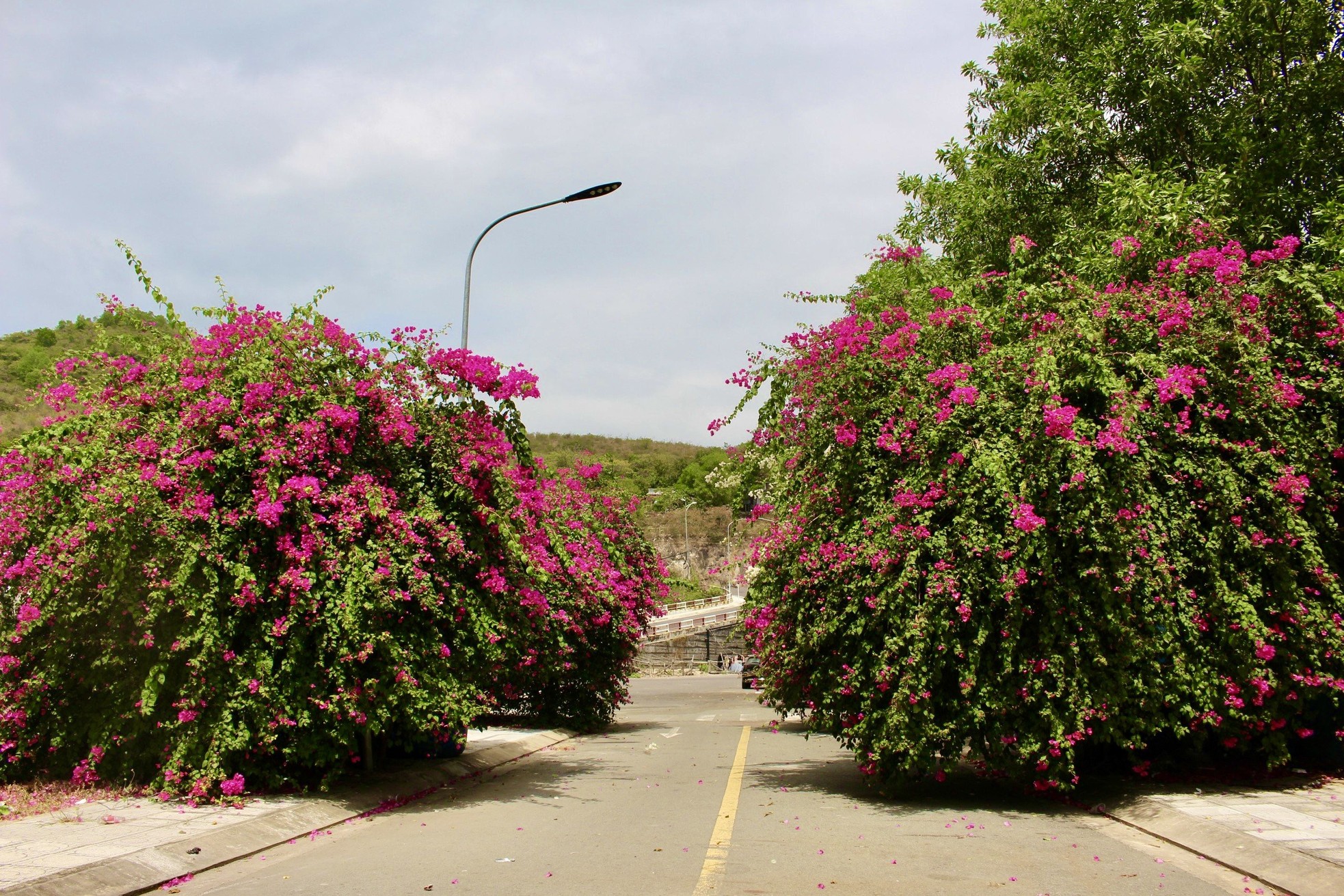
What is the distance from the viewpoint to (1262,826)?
7148 mm

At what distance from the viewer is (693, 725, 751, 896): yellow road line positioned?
20.3 feet

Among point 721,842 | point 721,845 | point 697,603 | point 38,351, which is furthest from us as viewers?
point 697,603

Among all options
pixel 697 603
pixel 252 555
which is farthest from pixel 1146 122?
pixel 697 603

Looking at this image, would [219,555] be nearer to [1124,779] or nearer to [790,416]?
[790,416]

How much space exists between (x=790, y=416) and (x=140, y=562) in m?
6.52

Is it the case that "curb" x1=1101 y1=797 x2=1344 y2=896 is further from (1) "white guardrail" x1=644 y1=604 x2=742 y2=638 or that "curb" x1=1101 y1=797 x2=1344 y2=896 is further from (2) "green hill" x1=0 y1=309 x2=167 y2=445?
(1) "white guardrail" x1=644 y1=604 x2=742 y2=638

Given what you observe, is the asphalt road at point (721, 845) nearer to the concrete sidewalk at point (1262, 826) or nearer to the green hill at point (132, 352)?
the concrete sidewalk at point (1262, 826)

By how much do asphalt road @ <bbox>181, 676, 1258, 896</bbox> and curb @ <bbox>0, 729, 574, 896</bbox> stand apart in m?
0.15

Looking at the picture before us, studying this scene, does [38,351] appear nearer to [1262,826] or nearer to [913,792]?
[913,792]

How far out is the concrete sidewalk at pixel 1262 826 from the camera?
233 inches

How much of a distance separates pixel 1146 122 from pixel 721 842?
552 inches

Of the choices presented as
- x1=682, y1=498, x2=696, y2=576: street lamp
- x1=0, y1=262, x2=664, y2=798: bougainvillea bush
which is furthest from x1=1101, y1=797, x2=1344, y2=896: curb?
x1=682, y1=498, x2=696, y2=576: street lamp

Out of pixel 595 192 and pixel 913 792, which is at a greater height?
pixel 595 192

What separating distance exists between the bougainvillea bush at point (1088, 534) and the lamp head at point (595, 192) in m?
4.94
